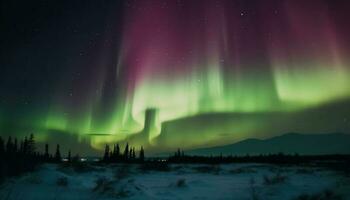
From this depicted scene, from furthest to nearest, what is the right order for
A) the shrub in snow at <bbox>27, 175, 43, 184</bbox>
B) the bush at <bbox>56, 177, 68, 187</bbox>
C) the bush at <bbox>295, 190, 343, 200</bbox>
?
the shrub in snow at <bbox>27, 175, 43, 184</bbox> → the bush at <bbox>56, 177, 68, 187</bbox> → the bush at <bbox>295, 190, 343, 200</bbox>

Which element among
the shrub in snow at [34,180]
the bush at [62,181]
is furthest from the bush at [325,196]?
the shrub in snow at [34,180]

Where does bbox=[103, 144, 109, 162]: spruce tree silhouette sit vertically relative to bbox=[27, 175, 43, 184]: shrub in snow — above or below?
above

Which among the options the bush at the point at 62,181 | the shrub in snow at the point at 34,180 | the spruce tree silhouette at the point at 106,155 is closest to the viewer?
the bush at the point at 62,181

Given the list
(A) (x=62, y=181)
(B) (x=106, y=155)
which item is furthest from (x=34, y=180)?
(B) (x=106, y=155)

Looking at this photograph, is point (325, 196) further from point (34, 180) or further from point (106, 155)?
point (106, 155)

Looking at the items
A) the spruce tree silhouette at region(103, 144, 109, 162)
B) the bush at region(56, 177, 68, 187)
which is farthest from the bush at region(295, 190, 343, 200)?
the spruce tree silhouette at region(103, 144, 109, 162)

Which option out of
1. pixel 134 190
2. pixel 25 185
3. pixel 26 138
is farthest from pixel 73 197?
pixel 26 138

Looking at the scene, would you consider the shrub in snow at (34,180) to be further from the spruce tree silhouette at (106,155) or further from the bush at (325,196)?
the spruce tree silhouette at (106,155)

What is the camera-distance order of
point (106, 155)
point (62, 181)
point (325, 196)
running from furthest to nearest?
point (106, 155), point (62, 181), point (325, 196)

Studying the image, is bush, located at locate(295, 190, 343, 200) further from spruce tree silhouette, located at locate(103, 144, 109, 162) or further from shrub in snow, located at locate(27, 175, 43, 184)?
spruce tree silhouette, located at locate(103, 144, 109, 162)

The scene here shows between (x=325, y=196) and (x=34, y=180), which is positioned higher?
(x=34, y=180)

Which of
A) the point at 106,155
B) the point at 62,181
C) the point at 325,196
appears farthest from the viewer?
the point at 106,155

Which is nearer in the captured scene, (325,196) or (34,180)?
(325,196)

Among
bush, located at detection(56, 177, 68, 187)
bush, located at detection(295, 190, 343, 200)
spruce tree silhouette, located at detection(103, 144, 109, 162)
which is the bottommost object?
bush, located at detection(295, 190, 343, 200)
